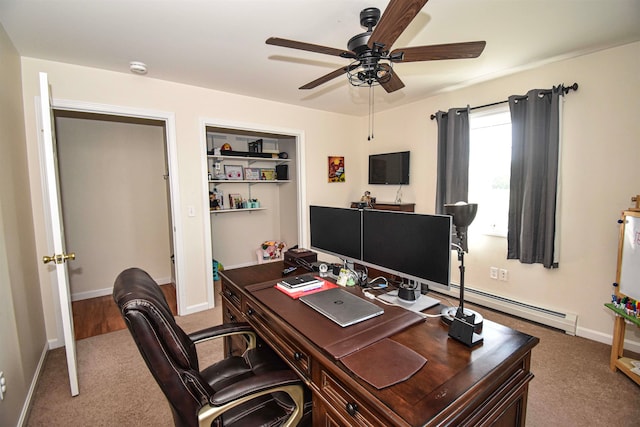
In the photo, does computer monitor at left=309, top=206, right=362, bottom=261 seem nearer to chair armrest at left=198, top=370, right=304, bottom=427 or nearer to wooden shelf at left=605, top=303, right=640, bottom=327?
chair armrest at left=198, top=370, right=304, bottom=427

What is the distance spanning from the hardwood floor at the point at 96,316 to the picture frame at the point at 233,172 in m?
1.79

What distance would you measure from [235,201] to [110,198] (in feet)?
5.27

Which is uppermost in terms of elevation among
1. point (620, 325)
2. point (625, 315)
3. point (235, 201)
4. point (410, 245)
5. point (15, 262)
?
point (235, 201)

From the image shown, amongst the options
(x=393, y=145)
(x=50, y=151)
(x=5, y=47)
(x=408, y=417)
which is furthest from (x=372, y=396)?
(x=393, y=145)

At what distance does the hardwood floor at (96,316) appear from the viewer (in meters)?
2.85

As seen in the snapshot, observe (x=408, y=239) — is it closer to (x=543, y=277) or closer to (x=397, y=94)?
(x=543, y=277)

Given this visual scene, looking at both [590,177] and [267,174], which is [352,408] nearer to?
[590,177]

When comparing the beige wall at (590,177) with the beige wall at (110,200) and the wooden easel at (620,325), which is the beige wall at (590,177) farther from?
the beige wall at (110,200)

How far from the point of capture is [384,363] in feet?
3.10

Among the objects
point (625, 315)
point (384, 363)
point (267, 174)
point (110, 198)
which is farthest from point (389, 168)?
point (110, 198)

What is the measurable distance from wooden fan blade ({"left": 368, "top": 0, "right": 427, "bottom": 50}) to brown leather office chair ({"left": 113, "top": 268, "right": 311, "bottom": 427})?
4.86 feet

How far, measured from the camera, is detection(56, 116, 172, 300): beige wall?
3570 millimetres

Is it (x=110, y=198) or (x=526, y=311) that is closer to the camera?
(x=526, y=311)

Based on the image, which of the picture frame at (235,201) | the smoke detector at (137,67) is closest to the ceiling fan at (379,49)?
the smoke detector at (137,67)
